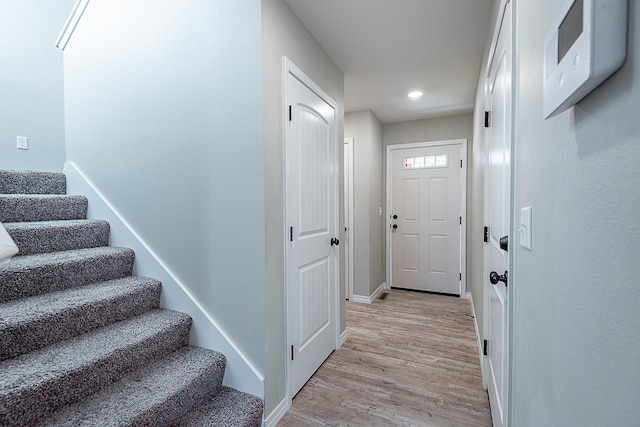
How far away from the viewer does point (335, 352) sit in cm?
256

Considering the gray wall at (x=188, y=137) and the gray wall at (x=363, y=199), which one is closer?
the gray wall at (x=188, y=137)

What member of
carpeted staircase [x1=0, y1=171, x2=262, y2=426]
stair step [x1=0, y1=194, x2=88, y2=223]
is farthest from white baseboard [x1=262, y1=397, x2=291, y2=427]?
stair step [x1=0, y1=194, x2=88, y2=223]

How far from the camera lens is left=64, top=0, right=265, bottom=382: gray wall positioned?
168 cm

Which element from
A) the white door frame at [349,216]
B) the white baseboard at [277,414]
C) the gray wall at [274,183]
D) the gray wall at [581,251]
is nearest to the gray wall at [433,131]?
the white door frame at [349,216]

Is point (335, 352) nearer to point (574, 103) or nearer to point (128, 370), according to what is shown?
point (128, 370)

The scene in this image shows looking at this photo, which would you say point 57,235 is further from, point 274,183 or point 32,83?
point 32,83

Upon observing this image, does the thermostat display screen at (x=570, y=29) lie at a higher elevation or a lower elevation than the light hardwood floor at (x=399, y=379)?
higher

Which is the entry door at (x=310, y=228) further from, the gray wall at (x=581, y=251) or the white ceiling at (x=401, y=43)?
the gray wall at (x=581, y=251)

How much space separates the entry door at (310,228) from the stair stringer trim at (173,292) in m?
0.31

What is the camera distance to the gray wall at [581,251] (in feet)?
1.25

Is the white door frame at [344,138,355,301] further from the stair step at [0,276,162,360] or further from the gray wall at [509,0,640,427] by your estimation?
the gray wall at [509,0,640,427]

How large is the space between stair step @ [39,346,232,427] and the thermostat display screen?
1.75 metres

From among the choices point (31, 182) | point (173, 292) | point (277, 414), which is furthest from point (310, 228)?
point (31, 182)

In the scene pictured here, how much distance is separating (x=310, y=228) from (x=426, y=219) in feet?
8.58
